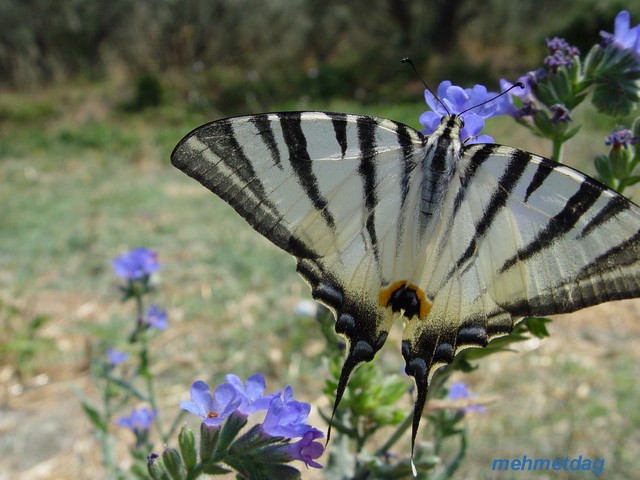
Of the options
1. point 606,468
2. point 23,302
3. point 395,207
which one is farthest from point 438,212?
point 23,302

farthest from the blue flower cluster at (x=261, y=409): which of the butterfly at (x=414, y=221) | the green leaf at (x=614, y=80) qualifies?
the green leaf at (x=614, y=80)

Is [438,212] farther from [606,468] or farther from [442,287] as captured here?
A: [606,468]

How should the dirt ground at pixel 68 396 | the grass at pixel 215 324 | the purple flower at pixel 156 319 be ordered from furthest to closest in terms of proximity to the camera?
the grass at pixel 215 324, the dirt ground at pixel 68 396, the purple flower at pixel 156 319

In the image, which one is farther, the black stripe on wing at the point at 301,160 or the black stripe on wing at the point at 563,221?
the black stripe on wing at the point at 301,160

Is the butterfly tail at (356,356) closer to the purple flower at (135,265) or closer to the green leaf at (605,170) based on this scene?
the green leaf at (605,170)

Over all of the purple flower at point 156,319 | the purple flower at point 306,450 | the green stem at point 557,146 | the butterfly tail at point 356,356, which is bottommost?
the purple flower at point 306,450

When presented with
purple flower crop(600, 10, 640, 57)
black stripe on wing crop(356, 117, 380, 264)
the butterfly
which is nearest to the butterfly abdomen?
the butterfly

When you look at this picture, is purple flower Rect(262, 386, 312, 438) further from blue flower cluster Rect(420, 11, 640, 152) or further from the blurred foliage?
the blurred foliage
